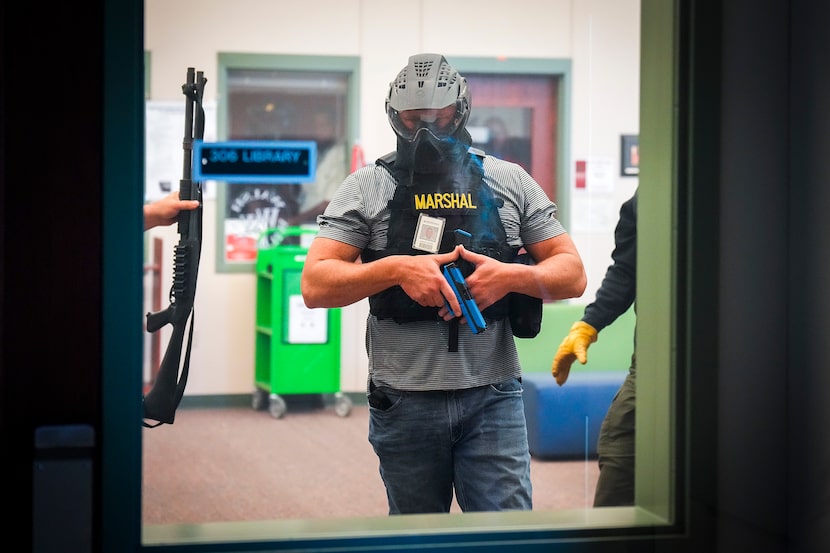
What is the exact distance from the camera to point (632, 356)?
1.64m

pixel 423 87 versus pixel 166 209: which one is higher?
pixel 423 87

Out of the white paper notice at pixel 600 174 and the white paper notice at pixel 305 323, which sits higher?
the white paper notice at pixel 600 174

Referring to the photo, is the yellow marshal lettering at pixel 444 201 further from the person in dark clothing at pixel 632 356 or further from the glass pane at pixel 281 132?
the person in dark clothing at pixel 632 356

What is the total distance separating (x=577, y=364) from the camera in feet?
5.54

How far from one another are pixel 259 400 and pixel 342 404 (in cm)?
18

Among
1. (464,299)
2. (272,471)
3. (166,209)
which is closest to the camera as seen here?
(166,209)

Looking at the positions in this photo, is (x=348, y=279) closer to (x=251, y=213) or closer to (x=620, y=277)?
(x=251, y=213)

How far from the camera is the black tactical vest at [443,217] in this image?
1.60 meters

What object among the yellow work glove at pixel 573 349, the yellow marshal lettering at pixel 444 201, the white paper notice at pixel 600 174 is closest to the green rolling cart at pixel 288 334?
the yellow marshal lettering at pixel 444 201

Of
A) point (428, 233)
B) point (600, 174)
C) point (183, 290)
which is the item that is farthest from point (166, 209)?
point (600, 174)

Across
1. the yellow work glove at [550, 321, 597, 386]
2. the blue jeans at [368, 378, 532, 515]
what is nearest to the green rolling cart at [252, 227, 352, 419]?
the blue jeans at [368, 378, 532, 515]

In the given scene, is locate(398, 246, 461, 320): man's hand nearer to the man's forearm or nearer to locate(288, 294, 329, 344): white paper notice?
the man's forearm

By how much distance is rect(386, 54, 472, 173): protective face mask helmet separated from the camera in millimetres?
1607
